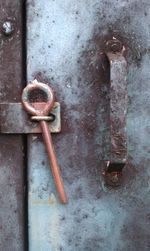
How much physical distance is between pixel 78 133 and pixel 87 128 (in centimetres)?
2

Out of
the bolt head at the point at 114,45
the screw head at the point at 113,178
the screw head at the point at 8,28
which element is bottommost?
the screw head at the point at 113,178

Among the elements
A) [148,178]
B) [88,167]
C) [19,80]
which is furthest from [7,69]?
[148,178]

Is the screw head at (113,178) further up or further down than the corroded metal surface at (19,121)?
further down

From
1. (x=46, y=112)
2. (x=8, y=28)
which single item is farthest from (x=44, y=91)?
(x=8, y=28)

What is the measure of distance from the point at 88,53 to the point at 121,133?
187 millimetres

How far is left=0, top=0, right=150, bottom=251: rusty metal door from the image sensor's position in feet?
4.26

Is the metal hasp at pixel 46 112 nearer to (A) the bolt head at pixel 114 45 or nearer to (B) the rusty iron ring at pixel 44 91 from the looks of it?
(B) the rusty iron ring at pixel 44 91

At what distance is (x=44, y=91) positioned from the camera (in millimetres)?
1287

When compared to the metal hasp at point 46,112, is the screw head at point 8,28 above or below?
above

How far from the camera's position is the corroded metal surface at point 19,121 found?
1.29m

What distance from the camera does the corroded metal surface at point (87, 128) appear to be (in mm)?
1298

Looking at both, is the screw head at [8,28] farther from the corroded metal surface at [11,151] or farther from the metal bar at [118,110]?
the metal bar at [118,110]

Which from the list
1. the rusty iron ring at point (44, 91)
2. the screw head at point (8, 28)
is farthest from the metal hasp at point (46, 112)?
the screw head at point (8, 28)

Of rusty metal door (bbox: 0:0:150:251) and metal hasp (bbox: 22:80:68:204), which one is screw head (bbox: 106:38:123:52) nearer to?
rusty metal door (bbox: 0:0:150:251)
